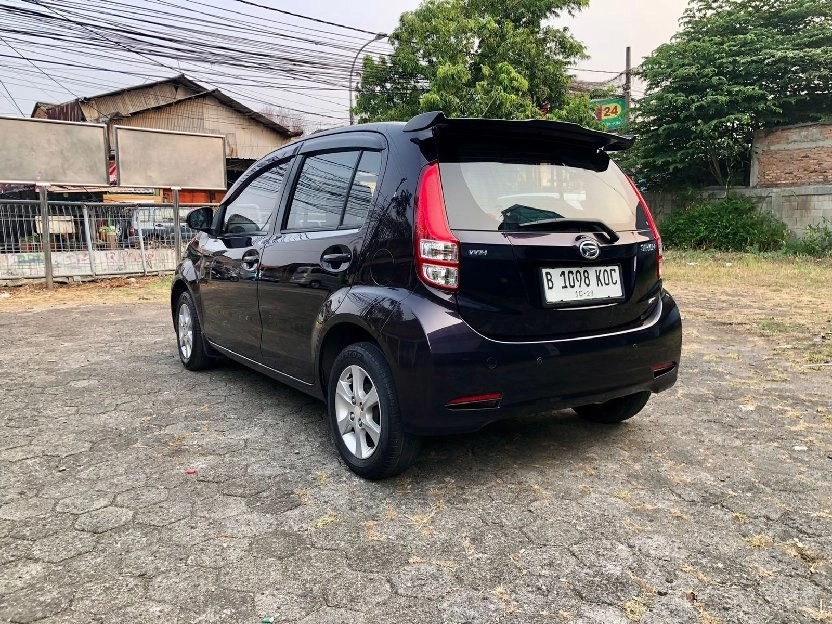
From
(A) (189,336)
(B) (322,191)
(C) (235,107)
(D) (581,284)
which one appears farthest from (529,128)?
(C) (235,107)

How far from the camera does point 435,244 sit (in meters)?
2.51

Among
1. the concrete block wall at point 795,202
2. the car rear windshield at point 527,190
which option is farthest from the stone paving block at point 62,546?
the concrete block wall at point 795,202

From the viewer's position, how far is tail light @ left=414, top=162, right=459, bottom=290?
2492mm

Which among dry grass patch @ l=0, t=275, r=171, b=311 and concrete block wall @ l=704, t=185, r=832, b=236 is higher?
concrete block wall @ l=704, t=185, r=832, b=236

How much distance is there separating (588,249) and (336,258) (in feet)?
A: 3.72

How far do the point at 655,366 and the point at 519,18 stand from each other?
18.8 meters

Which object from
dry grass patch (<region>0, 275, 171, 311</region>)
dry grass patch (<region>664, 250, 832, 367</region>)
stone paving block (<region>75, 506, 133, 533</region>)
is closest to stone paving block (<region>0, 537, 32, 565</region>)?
stone paving block (<region>75, 506, 133, 533</region>)

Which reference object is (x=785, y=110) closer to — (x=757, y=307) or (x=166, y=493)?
(x=757, y=307)

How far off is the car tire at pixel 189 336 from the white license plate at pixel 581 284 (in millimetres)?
2911

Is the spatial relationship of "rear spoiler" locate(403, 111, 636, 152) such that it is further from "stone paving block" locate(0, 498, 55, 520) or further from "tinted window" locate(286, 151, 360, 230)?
"stone paving block" locate(0, 498, 55, 520)

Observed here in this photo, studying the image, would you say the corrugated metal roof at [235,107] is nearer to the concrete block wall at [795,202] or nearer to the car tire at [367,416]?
the concrete block wall at [795,202]

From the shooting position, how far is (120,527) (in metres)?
2.41

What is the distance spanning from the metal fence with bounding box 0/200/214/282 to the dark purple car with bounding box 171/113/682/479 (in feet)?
30.0

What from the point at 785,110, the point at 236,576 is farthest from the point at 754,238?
the point at 236,576
